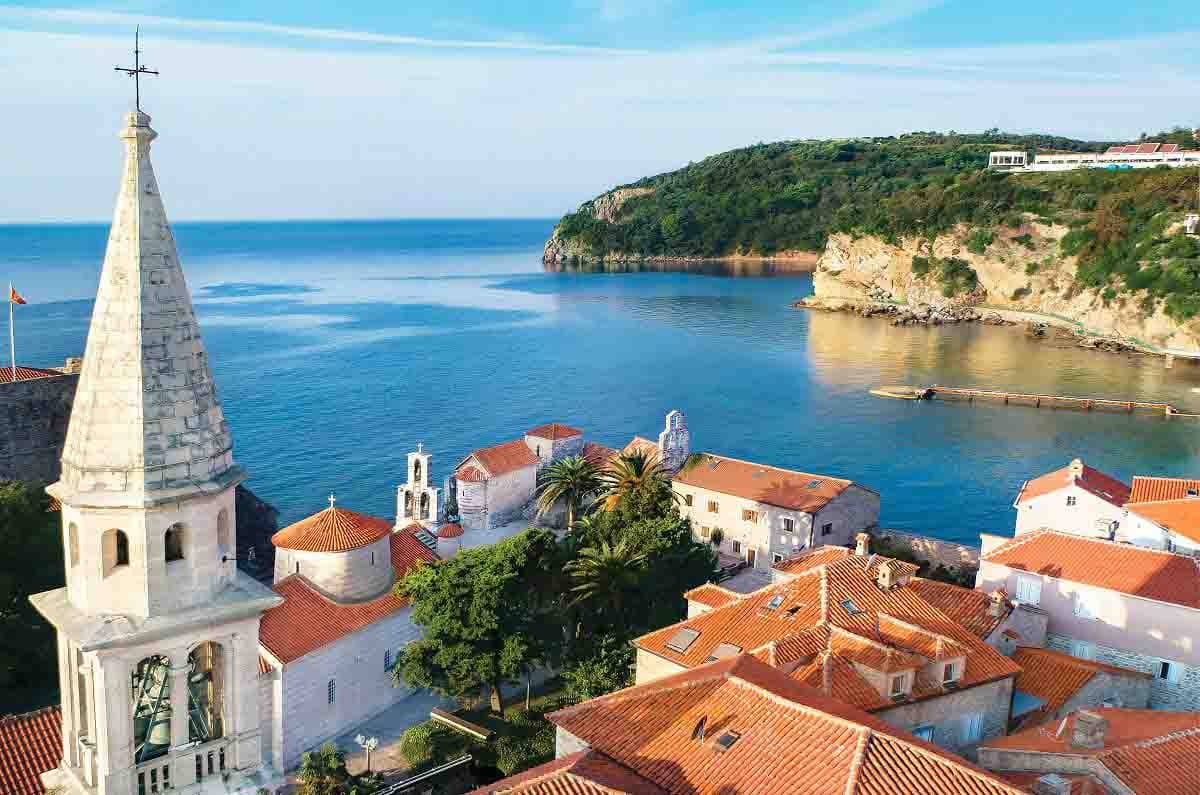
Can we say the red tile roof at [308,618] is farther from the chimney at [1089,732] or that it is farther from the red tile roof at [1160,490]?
the red tile roof at [1160,490]

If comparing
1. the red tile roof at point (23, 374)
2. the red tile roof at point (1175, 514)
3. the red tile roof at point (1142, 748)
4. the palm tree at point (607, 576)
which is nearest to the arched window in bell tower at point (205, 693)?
the red tile roof at point (1142, 748)

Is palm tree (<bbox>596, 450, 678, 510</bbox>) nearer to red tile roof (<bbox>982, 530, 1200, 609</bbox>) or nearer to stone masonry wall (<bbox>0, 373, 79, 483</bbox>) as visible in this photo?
red tile roof (<bbox>982, 530, 1200, 609</bbox>)

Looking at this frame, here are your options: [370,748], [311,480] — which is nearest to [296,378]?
[311,480]

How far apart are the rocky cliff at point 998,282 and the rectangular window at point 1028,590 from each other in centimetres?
8845

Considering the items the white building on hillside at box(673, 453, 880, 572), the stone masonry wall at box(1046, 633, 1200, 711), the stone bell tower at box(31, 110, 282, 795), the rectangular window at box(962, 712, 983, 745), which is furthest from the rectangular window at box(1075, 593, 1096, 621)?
the stone bell tower at box(31, 110, 282, 795)

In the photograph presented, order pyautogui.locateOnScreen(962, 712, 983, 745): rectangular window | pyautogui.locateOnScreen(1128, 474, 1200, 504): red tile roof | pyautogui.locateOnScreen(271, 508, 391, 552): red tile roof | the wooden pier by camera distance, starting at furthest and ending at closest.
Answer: the wooden pier, pyautogui.locateOnScreen(1128, 474, 1200, 504): red tile roof, pyautogui.locateOnScreen(271, 508, 391, 552): red tile roof, pyautogui.locateOnScreen(962, 712, 983, 745): rectangular window

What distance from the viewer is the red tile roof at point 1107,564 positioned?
29.9 m

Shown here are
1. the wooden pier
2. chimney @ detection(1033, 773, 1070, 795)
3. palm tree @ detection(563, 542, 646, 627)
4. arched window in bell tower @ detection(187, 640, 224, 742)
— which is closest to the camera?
arched window in bell tower @ detection(187, 640, 224, 742)

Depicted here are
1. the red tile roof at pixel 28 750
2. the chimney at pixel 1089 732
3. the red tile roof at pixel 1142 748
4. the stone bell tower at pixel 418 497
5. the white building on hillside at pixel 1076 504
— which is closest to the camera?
the red tile roof at pixel 1142 748

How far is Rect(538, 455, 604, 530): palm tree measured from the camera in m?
46.0

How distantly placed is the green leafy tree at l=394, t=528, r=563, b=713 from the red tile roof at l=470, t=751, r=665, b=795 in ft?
37.5

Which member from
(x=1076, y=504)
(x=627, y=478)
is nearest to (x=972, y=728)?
(x=1076, y=504)

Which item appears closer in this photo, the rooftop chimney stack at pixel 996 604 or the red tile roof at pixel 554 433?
the rooftop chimney stack at pixel 996 604

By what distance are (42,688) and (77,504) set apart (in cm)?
2593
